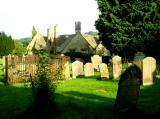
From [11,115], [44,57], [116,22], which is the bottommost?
[11,115]

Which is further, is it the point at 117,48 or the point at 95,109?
the point at 117,48

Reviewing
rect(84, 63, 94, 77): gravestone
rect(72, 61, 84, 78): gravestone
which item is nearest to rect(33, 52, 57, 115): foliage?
rect(72, 61, 84, 78): gravestone

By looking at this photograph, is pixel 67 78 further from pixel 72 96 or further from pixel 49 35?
pixel 49 35

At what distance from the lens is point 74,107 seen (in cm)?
1530

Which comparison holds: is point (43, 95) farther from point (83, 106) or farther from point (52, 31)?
point (52, 31)

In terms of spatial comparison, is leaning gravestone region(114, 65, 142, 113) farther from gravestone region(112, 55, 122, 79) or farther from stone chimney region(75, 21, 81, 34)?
stone chimney region(75, 21, 81, 34)

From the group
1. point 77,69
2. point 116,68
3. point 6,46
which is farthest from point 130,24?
point 6,46

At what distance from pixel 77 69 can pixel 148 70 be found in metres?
8.51

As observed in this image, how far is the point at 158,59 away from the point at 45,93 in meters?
23.9

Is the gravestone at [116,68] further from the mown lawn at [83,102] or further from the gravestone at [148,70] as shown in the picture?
the gravestone at [148,70]

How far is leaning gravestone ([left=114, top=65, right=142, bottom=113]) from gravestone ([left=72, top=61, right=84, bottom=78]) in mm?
15466

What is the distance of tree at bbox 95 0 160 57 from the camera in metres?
37.3

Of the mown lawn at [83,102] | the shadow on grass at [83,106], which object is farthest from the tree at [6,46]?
the shadow on grass at [83,106]

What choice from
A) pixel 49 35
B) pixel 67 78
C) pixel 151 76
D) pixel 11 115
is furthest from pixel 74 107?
pixel 49 35
